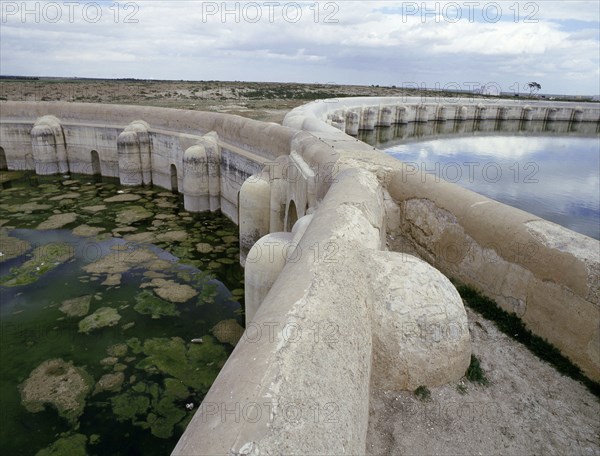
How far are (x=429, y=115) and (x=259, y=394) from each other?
39.7 metres

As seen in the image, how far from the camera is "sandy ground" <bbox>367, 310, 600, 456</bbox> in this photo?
2861 mm

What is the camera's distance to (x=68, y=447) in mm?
5008

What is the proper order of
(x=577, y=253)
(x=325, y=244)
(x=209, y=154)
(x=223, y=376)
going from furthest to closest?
(x=209, y=154) < (x=577, y=253) < (x=325, y=244) < (x=223, y=376)

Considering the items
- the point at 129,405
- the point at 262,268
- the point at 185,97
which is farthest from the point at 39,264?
the point at 185,97

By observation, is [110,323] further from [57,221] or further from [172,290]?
[57,221]

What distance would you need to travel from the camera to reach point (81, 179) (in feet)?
57.0

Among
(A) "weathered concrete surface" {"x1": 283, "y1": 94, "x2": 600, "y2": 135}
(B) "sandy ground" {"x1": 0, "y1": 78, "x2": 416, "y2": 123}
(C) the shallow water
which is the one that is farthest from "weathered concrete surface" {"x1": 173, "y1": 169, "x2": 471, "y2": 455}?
(A) "weathered concrete surface" {"x1": 283, "y1": 94, "x2": 600, "y2": 135}

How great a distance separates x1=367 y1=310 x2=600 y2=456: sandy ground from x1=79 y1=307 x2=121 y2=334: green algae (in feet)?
19.3

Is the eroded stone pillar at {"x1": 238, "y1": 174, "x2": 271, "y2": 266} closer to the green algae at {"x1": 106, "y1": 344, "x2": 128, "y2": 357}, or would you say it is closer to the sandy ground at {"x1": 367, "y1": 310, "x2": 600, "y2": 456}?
the green algae at {"x1": 106, "y1": 344, "x2": 128, "y2": 357}

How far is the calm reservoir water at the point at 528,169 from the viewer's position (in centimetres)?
1208

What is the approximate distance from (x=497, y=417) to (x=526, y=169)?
667 inches

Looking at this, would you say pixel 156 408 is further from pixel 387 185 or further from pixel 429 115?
pixel 429 115

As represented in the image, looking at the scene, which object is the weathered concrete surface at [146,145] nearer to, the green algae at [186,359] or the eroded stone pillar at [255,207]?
the eroded stone pillar at [255,207]

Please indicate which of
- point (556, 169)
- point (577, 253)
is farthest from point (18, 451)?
point (556, 169)
